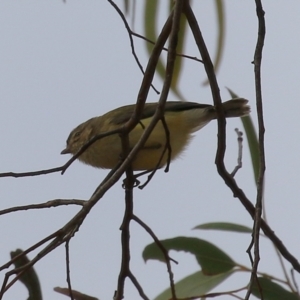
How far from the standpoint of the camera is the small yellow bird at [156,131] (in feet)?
11.9

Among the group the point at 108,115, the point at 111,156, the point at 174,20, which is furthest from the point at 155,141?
the point at 174,20

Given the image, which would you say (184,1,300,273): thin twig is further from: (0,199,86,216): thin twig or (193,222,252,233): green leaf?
(193,222,252,233): green leaf

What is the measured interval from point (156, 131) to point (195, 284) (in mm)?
1113

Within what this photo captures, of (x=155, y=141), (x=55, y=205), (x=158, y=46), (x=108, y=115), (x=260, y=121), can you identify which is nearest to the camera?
(x=55, y=205)

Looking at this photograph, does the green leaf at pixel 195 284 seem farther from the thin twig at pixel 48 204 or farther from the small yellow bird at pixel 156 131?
the thin twig at pixel 48 204

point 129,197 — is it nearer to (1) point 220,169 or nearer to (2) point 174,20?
(1) point 220,169

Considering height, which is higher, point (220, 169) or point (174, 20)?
point (174, 20)

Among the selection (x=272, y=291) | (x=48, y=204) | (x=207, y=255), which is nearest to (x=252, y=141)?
(x=207, y=255)

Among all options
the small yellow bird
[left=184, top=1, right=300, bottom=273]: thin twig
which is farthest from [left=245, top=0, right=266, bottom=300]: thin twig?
the small yellow bird

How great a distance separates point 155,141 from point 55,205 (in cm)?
194

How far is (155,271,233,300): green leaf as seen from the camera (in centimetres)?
274

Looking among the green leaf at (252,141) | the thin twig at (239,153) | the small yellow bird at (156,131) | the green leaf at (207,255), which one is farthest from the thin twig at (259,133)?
the small yellow bird at (156,131)

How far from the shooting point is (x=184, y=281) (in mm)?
2900

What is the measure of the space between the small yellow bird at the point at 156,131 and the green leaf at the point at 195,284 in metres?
0.83
